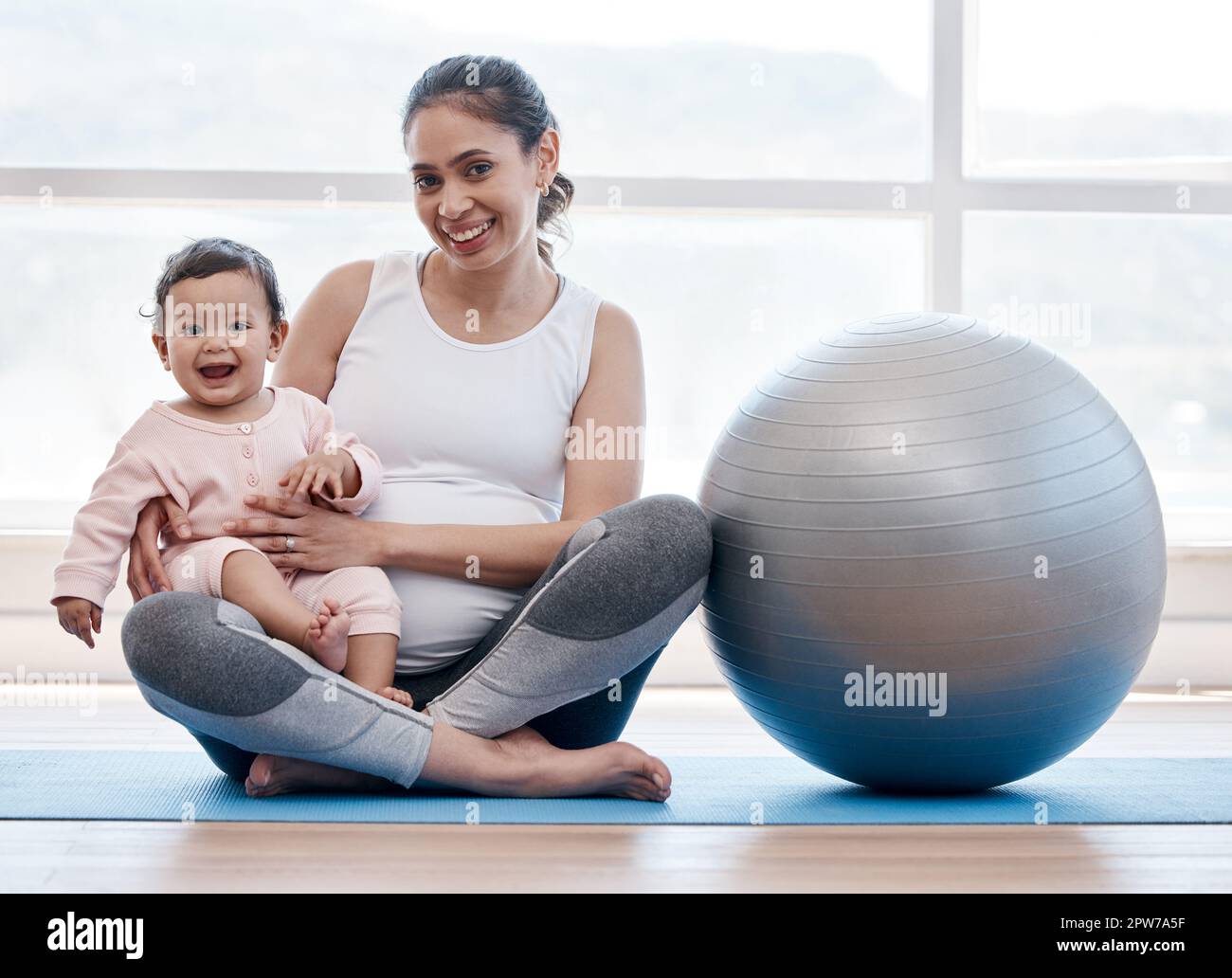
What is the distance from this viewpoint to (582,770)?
1785mm

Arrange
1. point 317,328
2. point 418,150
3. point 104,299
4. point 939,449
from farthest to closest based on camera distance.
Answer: point 104,299 → point 317,328 → point 418,150 → point 939,449

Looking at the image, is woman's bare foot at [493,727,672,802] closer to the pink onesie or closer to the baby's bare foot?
the baby's bare foot

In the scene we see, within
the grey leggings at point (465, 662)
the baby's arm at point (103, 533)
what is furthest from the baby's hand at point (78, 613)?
the grey leggings at point (465, 662)

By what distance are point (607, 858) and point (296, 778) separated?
50 cm

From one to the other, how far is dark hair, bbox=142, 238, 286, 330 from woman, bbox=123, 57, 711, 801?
180 mm

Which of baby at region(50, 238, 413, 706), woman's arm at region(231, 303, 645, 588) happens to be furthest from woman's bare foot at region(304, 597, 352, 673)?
woman's arm at region(231, 303, 645, 588)

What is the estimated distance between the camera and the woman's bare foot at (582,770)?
1780mm

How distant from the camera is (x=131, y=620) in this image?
1673 millimetres

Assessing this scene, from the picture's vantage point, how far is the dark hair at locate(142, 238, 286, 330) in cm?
183

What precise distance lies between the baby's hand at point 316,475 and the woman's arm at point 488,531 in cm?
3
